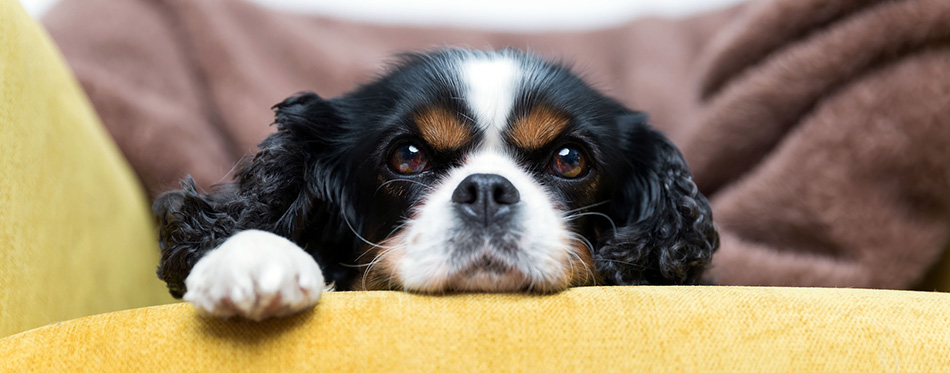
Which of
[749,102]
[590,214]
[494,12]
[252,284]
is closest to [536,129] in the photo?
[590,214]

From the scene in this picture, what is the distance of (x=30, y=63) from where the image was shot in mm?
1208

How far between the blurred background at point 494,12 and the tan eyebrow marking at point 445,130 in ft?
5.54

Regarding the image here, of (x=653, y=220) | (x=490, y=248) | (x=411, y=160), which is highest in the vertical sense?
(x=411, y=160)

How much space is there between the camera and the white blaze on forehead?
1235 mm

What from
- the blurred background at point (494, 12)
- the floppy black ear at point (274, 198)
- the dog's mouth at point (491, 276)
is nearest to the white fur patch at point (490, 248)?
the dog's mouth at point (491, 276)

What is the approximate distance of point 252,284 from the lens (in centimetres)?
82

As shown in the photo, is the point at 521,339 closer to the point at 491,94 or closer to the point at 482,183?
the point at 482,183

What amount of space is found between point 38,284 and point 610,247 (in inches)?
39.2

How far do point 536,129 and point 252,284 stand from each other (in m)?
0.62

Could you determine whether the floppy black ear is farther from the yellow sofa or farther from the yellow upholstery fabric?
the yellow sofa

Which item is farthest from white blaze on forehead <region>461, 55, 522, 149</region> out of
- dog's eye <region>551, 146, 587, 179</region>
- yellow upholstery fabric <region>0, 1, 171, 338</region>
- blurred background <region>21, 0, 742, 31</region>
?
blurred background <region>21, 0, 742, 31</region>

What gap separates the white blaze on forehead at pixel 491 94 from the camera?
124 cm

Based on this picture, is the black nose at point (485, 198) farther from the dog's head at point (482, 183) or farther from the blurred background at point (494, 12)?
the blurred background at point (494, 12)

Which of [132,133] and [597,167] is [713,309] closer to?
[597,167]
